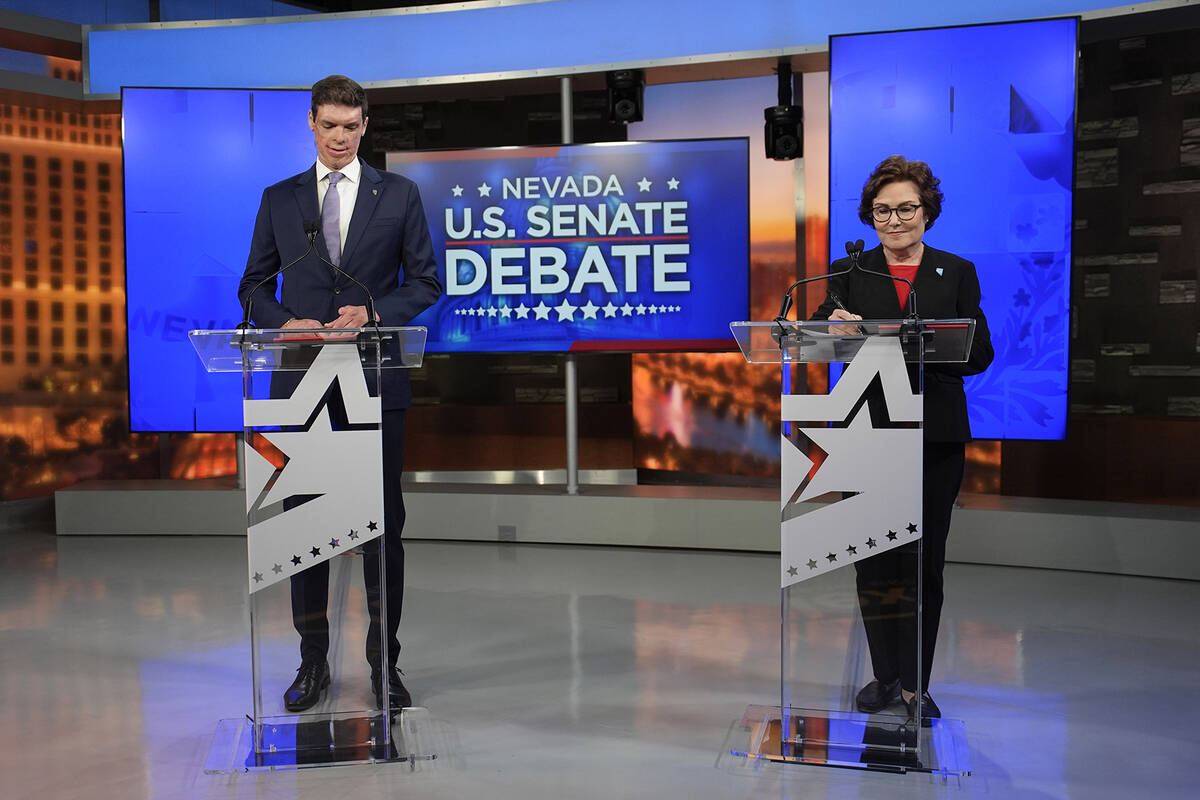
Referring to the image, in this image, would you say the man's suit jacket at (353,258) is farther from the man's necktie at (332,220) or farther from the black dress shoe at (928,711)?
the black dress shoe at (928,711)

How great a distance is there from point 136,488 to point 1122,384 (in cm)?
533

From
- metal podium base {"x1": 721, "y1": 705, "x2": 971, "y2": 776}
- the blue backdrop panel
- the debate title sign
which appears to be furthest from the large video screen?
the blue backdrop panel

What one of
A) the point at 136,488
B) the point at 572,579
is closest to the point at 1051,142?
the point at 572,579

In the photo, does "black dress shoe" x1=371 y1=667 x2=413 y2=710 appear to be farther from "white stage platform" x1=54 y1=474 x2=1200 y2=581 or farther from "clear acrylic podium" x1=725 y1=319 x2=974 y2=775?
"white stage platform" x1=54 y1=474 x2=1200 y2=581

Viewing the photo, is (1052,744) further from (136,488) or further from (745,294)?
(136,488)

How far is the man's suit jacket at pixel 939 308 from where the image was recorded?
2.80 meters

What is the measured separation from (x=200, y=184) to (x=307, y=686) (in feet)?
12.1

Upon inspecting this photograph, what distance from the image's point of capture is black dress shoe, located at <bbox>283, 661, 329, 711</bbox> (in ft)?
9.15

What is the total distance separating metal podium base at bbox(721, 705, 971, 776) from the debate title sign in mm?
3055

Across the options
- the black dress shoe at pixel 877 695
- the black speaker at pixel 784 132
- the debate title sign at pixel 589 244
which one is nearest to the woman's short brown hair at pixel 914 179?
the black dress shoe at pixel 877 695

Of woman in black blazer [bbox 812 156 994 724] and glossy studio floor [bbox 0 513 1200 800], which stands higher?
woman in black blazer [bbox 812 156 994 724]

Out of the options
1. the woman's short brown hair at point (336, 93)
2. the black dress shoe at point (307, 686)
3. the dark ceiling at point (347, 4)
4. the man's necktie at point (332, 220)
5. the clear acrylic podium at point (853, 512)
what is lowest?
the black dress shoe at point (307, 686)

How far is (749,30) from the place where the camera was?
5.48m

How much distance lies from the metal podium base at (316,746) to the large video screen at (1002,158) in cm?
314
